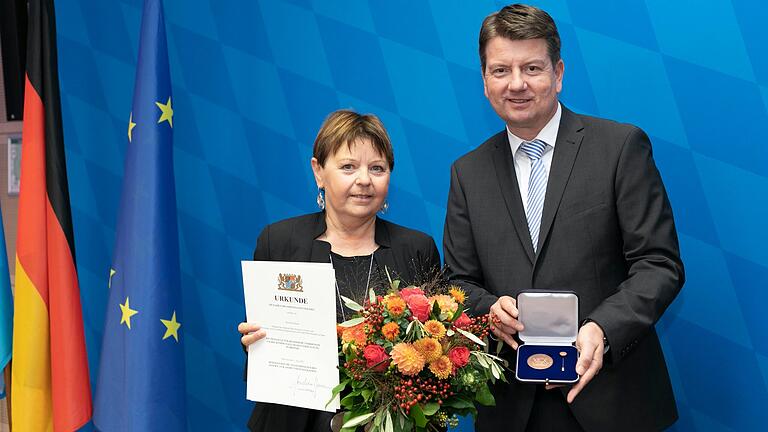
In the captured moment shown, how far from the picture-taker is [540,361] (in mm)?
2043

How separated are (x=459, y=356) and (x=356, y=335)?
25 centimetres

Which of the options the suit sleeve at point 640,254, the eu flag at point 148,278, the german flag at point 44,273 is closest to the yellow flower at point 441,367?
the suit sleeve at point 640,254

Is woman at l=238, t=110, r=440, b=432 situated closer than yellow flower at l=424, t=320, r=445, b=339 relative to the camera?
No

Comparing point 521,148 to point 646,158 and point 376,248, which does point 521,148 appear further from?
point 376,248

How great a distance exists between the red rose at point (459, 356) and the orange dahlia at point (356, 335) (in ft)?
0.67

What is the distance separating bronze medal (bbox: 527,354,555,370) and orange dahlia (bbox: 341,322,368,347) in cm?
43

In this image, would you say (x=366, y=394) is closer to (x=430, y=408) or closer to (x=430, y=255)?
(x=430, y=408)

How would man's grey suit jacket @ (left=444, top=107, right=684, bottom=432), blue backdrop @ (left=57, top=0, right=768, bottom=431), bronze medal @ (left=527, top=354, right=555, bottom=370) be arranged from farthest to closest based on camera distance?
1. blue backdrop @ (left=57, top=0, right=768, bottom=431)
2. man's grey suit jacket @ (left=444, top=107, right=684, bottom=432)
3. bronze medal @ (left=527, top=354, right=555, bottom=370)

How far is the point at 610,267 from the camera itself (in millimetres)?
2281

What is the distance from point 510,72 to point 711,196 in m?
1.03

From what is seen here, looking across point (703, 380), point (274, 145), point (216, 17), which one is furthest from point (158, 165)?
point (703, 380)

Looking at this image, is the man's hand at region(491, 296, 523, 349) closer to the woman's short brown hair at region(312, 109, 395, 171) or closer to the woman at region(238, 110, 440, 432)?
the woman at region(238, 110, 440, 432)

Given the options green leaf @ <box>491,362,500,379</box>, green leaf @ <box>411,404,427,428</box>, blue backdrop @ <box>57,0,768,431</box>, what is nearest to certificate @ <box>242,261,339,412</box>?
green leaf @ <box>411,404,427,428</box>

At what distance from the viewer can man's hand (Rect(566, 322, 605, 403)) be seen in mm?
2018
